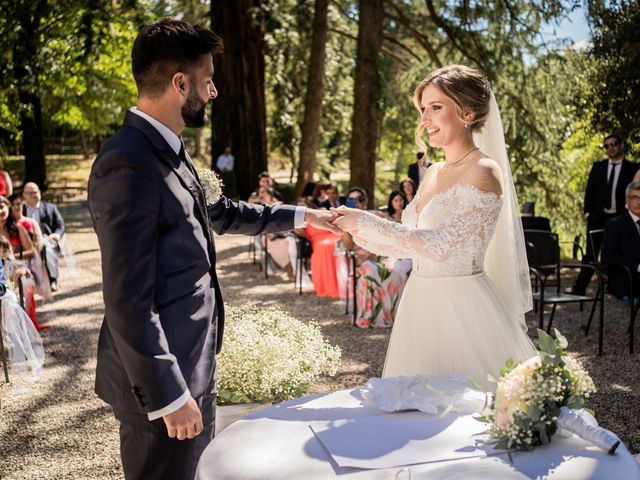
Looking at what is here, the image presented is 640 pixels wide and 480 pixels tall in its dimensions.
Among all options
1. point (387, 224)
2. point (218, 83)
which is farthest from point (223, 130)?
point (387, 224)

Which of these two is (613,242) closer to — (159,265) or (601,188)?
(601,188)

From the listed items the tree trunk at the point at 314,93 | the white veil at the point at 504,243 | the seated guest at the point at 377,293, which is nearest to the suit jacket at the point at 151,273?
the white veil at the point at 504,243

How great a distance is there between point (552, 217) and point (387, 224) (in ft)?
38.7

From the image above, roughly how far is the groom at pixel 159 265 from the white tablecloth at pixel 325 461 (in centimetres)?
15

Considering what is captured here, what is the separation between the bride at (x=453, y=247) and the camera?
3479mm

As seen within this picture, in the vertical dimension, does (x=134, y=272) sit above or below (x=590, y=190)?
above

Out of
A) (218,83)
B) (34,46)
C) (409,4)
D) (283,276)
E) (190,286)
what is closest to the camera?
(190,286)

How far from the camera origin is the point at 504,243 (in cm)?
395

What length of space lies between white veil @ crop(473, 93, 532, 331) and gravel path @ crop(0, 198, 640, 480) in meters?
1.71

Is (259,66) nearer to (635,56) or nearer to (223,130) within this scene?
(223,130)

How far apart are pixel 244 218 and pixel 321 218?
45 centimetres

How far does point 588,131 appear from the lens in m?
12.7

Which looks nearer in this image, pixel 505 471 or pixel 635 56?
pixel 505 471

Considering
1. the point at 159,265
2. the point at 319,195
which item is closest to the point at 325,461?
the point at 159,265
